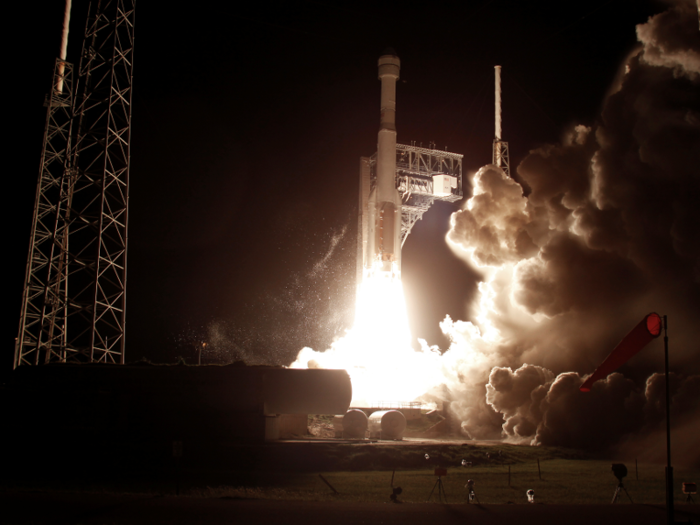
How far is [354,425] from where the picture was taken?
36625mm

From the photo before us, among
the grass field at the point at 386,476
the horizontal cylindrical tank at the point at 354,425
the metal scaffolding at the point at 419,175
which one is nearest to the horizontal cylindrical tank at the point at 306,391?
the grass field at the point at 386,476

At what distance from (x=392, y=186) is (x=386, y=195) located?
980 millimetres

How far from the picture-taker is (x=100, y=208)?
37531mm

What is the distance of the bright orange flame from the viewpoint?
162 feet

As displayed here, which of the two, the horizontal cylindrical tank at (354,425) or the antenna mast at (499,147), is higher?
the antenna mast at (499,147)

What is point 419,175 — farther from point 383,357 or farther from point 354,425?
point 354,425

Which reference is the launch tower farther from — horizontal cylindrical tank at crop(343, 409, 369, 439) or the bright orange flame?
horizontal cylindrical tank at crop(343, 409, 369, 439)

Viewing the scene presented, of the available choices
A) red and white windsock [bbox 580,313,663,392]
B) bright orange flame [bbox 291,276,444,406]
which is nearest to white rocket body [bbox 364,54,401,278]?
bright orange flame [bbox 291,276,444,406]

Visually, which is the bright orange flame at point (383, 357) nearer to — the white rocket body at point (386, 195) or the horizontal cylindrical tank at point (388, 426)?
the white rocket body at point (386, 195)

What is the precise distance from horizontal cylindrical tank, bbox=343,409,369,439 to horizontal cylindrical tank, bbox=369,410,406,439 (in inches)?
59.7

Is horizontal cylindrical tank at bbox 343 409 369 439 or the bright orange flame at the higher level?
the bright orange flame

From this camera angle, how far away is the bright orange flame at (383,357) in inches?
1946

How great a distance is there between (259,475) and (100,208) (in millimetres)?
18981

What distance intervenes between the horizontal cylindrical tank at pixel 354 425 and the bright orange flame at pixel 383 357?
11.7 metres
